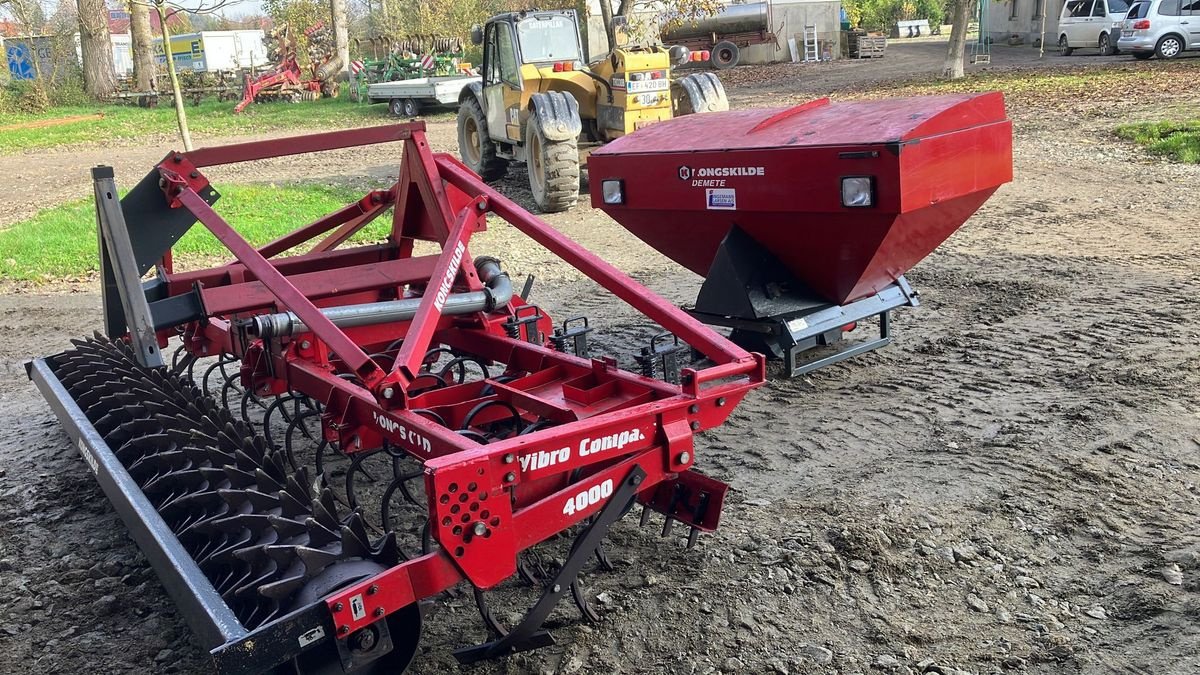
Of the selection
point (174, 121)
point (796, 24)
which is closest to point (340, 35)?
point (174, 121)

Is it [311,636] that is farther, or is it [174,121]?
[174,121]

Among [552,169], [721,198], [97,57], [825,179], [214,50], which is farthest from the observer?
[214,50]

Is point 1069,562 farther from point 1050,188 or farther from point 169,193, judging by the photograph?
point 1050,188

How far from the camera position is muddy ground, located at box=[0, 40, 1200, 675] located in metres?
3.13

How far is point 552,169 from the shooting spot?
10.5 m

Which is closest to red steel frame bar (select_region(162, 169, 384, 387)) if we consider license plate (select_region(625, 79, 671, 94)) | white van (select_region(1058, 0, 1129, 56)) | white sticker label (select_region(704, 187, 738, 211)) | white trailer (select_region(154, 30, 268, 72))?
white sticker label (select_region(704, 187, 738, 211))

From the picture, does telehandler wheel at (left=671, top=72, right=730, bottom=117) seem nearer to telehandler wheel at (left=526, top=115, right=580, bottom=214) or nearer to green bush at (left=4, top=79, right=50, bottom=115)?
telehandler wheel at (left=526, top=115, right=580, bottom=214)

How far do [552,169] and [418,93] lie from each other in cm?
1392

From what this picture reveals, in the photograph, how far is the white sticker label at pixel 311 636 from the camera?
254cm

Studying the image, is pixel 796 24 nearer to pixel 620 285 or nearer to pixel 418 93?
pixel 418 93

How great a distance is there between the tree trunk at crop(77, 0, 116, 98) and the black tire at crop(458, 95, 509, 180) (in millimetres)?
23348

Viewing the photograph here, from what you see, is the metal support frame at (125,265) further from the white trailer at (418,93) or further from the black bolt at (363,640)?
the white trailer at (418,93)

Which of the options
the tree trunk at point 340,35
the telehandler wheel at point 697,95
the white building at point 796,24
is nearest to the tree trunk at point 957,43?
the telehandler wheel at point 697,95

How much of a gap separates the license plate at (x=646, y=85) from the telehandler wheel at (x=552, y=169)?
880 millimetres
